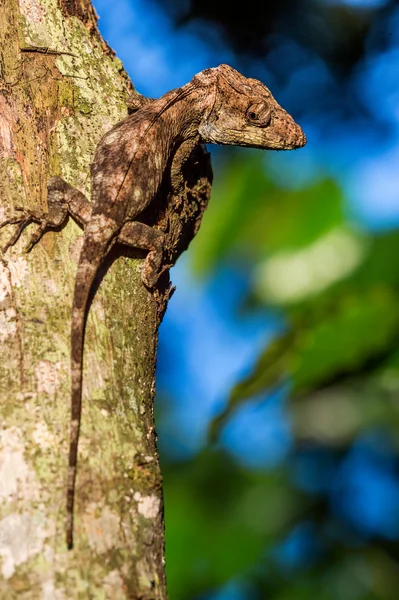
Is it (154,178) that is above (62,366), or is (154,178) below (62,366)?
above

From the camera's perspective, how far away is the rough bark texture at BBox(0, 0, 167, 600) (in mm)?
2422

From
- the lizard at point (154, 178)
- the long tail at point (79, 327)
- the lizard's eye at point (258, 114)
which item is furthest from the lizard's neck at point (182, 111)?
→ the long tail at point (79, 327)

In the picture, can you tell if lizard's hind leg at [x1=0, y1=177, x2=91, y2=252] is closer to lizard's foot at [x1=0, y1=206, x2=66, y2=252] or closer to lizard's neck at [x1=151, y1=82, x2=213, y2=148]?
lizard's foot at [x1=0, y1=206, x2=66, y2=252]

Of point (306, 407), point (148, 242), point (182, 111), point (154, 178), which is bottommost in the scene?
point (306, 407)

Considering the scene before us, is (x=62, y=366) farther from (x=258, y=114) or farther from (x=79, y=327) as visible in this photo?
(x=258, y=114)

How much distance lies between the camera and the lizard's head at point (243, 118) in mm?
5105

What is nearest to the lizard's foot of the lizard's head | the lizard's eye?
the lizard's head

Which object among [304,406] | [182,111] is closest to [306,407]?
[304,406]

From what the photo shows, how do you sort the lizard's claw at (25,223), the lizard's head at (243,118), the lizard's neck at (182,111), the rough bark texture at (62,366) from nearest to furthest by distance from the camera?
the rough bark texture at (62,366)
the lizard's claw at (25,223)
the lizard's neck at (182,111)
the lizard's head at (243,118)

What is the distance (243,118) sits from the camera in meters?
5.18

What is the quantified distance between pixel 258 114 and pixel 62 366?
3.01 meters

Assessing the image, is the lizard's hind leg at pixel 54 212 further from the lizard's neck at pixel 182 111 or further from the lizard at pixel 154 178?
the lizard's neck at pixel 182 111

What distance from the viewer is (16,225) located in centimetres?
318

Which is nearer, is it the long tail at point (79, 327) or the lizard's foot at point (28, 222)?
the long tail at point (79, 327)
